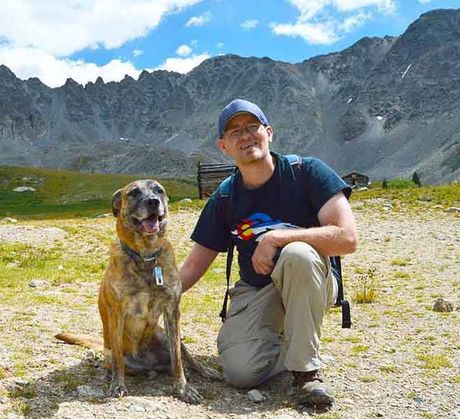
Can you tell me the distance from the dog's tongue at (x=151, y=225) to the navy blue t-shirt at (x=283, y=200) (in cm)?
121

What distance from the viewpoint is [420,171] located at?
566 feet

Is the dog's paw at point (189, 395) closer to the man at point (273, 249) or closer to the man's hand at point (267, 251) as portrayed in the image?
the man at point (273, 249)

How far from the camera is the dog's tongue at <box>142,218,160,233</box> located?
19.1ft

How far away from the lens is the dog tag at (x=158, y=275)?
5816mm

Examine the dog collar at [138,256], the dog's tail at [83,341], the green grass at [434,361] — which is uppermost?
the dog collar at [138,256]

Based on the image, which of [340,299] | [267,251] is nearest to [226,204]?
[267,251]

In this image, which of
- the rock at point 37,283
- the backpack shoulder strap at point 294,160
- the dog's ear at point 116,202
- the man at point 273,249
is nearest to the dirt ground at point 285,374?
the rock at point 37,283

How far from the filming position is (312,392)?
5621 millimetres

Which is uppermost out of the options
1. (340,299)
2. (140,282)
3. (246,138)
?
(246,138)

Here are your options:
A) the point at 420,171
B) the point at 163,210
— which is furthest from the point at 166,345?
the point at 420,171

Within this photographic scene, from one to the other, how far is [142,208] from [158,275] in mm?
705

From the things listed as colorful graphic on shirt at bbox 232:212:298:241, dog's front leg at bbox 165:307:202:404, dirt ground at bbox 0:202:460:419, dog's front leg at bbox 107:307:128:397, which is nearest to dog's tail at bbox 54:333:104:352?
dirt ground at bbox 0:202:460:419

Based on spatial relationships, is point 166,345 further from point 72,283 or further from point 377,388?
point 72,283

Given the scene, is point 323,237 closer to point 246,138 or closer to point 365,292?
point 246,138
